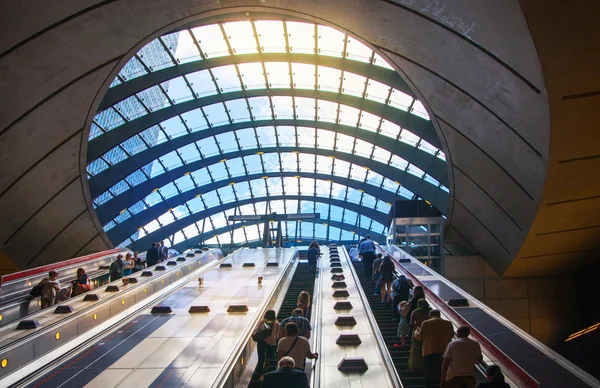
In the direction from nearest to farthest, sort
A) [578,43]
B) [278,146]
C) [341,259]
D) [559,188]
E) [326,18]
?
1. [578,43]
2. [559,188]
3. [326,18]
4. [341,259]
5. [278,146]

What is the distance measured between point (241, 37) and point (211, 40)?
1.58 meters

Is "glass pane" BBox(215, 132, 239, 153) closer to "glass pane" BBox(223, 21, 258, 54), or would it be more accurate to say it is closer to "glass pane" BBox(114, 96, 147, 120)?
"glass pane" BBox(114, 96, 147, 120)

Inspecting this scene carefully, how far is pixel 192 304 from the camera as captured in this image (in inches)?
471

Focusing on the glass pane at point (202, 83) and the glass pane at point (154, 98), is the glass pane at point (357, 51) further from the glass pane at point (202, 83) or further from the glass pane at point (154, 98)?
the glass pane at point (154, 98)

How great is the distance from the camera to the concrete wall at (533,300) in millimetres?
21562

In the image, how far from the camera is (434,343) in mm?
7441

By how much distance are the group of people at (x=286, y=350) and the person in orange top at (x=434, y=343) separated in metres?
1.69

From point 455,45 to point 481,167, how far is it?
5.89m

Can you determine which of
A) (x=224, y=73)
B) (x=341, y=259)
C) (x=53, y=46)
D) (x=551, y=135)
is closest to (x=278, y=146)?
(x=224, y=73)

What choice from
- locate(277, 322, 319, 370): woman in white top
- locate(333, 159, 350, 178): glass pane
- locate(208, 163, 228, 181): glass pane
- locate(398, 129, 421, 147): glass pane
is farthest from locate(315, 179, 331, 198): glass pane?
locate(277, 322, 319, 370): woman in white top

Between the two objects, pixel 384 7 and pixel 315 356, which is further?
pixel 384 7

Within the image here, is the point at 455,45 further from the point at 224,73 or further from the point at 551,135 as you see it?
the point at 224,73

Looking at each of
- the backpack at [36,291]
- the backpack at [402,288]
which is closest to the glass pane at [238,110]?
the backpack at [36,291]

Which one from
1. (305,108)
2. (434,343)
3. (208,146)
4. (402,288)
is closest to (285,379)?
(434,343)
